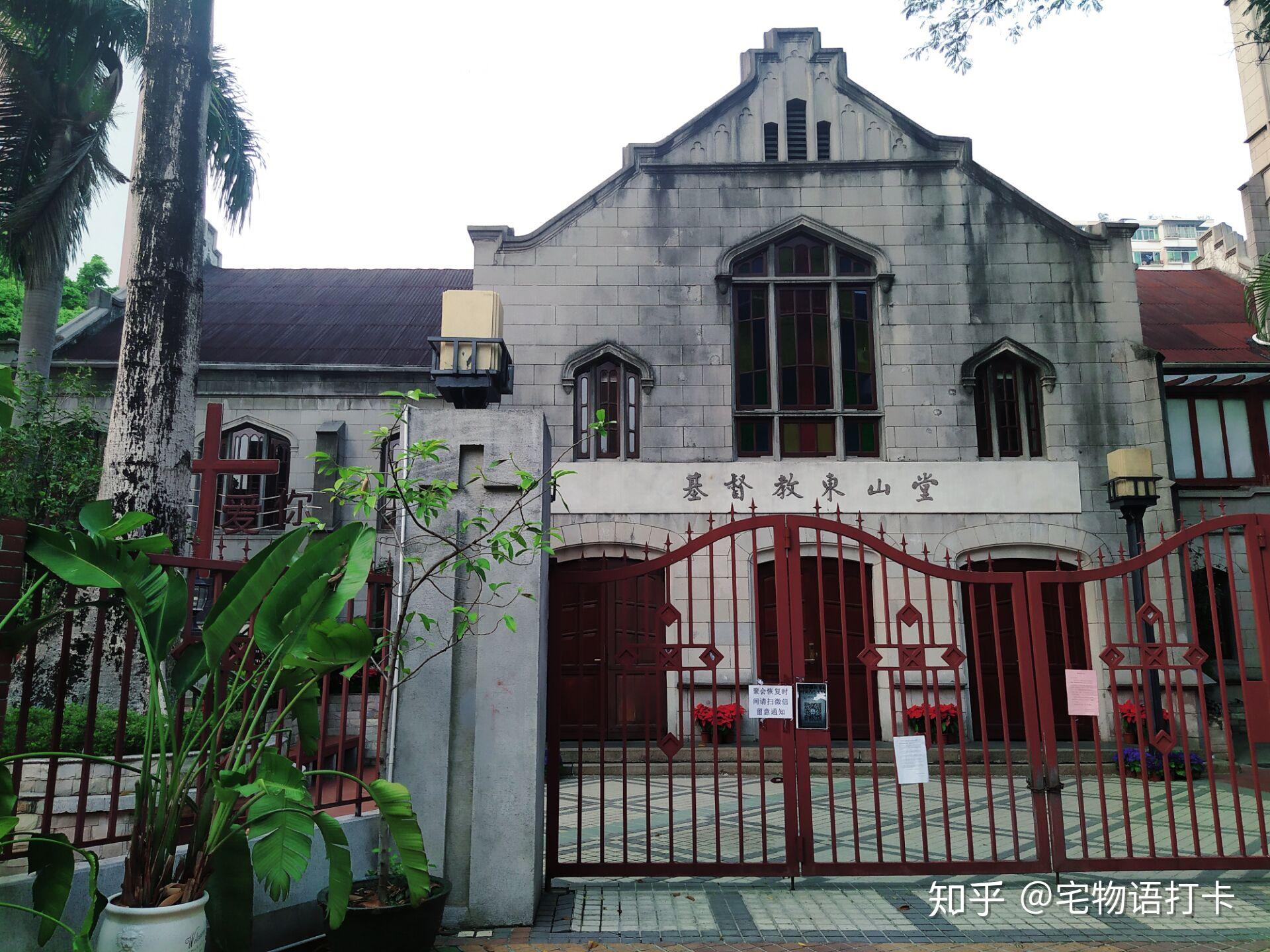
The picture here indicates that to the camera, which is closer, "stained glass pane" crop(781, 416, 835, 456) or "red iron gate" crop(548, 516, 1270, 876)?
"red iron gate" crop(548, 516, 1270, 876)

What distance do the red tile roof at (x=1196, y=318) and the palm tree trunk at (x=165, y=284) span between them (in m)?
14.6

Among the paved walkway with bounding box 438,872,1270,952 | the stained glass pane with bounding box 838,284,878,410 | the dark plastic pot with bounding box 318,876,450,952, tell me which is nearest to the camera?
the dark plastic pot with bounding box 318,876,450,952

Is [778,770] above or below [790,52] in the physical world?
below

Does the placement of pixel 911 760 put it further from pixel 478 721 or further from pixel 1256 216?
pixel 1256 216

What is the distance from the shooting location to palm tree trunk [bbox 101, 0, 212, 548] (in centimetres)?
848

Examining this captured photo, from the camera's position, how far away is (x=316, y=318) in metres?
17.5

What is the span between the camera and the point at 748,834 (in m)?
7.62

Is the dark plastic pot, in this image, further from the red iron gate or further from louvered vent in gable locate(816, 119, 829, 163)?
louvered vent in gable locate(816, 119, 829, 163)

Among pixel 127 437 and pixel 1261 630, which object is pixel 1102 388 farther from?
pixel 127 437

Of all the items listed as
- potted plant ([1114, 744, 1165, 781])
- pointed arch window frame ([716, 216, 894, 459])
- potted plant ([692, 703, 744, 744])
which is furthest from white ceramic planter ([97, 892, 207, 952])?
potted plant ([1114, 744, 1165, 781])

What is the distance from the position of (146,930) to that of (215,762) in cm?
71

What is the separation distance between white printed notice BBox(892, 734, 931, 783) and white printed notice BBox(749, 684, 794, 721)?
70 centimetres

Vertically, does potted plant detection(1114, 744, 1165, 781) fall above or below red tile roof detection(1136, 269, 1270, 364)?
below

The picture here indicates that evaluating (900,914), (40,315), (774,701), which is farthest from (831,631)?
(40,315)
